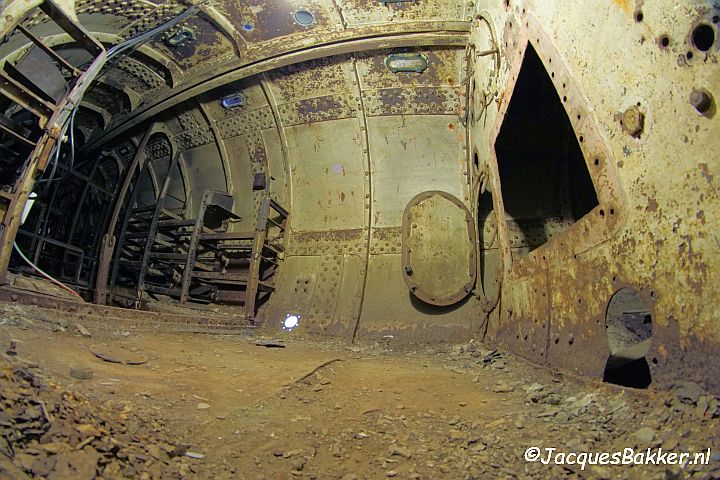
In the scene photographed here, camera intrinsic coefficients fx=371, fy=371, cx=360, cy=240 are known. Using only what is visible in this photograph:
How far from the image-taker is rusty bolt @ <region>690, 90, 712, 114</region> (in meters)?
1.27

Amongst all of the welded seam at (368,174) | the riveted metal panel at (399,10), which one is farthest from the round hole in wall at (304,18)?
the welded seam at (368,174)

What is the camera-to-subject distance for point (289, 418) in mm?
1785

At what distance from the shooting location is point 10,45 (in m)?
3.98

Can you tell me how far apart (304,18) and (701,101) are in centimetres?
423

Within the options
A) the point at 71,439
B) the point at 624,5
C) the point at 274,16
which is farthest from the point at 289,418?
the point at 274,16

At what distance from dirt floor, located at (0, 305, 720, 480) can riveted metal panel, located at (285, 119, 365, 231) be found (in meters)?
2.89

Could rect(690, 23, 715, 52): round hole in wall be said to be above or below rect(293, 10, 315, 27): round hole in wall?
below

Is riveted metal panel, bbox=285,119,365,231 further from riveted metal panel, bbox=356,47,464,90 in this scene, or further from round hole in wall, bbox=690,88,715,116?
round hole in wall, bbox=690,88,715,116

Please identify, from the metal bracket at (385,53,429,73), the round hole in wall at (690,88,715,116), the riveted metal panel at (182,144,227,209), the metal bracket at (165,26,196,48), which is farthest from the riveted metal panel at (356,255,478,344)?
the metal bracket at (165,26,196,48)

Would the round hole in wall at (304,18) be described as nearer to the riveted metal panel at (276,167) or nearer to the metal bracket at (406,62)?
the metal bracket at (406,62)

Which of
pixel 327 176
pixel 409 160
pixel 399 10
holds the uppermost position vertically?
pixel 399 10

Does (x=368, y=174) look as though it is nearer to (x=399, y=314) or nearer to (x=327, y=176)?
(x=327, y=176)

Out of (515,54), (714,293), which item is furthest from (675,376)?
(515,54)

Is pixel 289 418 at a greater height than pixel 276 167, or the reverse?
pixel 276 167
